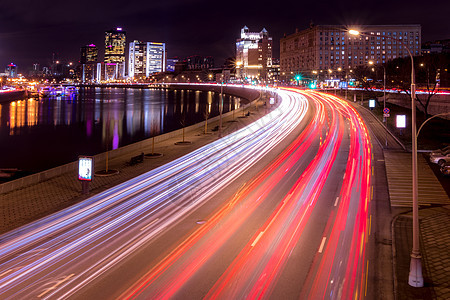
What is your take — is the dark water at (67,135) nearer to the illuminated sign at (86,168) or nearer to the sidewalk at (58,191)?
the sidewalk at (58,191)

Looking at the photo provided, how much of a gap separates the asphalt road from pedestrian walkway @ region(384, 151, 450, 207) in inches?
67.4

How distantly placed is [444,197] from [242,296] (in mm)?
16513

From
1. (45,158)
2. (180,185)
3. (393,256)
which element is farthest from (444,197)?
(45,158)

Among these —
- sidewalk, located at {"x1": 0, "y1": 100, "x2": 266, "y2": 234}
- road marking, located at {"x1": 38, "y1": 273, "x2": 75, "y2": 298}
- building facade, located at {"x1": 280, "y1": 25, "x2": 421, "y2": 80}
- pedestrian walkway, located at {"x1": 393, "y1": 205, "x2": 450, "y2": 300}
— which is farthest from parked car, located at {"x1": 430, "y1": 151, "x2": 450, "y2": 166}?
building facade, located at {"x1": 280, "y1": 25, "x2": 421, "y2": 80}

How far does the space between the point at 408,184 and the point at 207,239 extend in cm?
1601

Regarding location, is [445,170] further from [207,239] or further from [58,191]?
[58,191]

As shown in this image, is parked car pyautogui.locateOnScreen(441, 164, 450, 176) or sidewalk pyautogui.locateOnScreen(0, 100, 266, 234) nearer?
sidewalk pyautogui.locateOnScreen(0, 100, 266, 234)

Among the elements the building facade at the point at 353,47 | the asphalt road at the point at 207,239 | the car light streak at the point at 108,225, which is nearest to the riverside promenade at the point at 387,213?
the asphalt road at the point at 207,239

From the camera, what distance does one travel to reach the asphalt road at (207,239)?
39.1ft

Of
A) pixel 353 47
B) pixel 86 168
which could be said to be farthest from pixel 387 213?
pixel 353 47

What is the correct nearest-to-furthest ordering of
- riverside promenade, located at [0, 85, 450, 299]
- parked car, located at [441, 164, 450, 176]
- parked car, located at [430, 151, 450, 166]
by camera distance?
riverside promenade, located at [0, 85, 450, 299] < parked car, located at [441, 164, 450, 176] < parked car, located at [430, 151, 450, 166]

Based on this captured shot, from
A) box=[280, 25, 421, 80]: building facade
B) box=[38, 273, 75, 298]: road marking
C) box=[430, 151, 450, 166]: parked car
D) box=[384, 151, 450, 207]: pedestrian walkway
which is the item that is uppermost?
box=[280, 25, 421, 80]: building facade

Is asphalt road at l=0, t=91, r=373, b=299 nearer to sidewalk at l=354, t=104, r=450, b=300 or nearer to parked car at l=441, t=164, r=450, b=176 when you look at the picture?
sidewalk at l=354, t=104, r=450, b=300

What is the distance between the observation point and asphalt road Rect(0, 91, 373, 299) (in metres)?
11.9
